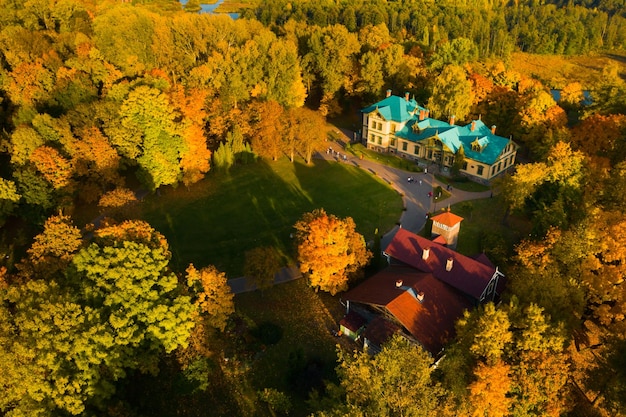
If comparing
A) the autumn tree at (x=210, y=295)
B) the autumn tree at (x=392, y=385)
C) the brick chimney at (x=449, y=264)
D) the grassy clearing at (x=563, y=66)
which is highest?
the autumn tree at (x=392, y=385)

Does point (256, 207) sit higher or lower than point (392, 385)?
lower

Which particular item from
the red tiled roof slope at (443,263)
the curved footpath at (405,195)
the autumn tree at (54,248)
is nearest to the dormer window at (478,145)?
the curved footpath at (405,195)

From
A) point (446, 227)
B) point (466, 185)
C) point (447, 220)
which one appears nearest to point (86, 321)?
point (446, 227)

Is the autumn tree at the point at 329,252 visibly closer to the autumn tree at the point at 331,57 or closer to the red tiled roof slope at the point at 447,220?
the red tiled roof slope at the point at 447,220

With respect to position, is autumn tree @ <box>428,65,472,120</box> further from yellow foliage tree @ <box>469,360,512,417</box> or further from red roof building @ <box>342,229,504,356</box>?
yellow foliage tree @ <box>469,360,512,417</box>

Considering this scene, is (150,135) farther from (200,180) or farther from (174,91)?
(200,180)
